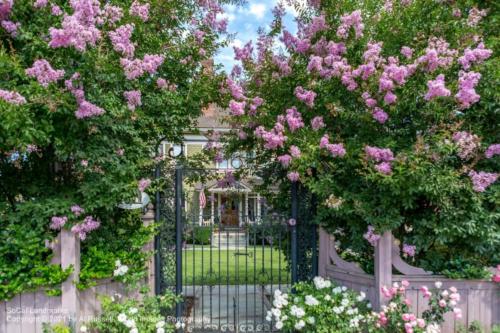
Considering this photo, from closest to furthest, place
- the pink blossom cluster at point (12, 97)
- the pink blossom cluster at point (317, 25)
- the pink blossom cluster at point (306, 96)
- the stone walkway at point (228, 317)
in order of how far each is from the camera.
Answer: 1. the pink blossom cluster at point (12, 97)
2. the pink blossom cluster at point (306, 96)
3. the pink blossom cluster at point (317, 25)
4. the stone walkway at point (228, 317)

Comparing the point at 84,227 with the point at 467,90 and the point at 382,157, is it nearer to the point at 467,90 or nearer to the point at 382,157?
the point at 382,157

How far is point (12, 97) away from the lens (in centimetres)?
237

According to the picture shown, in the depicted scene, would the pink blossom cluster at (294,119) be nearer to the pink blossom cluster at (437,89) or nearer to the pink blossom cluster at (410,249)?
the pink blossom cluster at (437,89)

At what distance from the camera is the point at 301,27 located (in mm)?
3709

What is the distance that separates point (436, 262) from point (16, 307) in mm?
3680

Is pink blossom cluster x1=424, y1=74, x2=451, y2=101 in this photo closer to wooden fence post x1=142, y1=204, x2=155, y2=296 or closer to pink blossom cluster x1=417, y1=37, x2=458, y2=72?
pink blossom cluster x1=417, y1=37, x2=458, y2=72

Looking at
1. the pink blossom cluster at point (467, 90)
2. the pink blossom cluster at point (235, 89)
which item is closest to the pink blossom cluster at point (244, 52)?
the pink blossom cluster at point (235, 89)

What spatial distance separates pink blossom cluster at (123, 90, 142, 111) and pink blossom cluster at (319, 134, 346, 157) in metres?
1.64

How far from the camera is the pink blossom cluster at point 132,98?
2.93 m

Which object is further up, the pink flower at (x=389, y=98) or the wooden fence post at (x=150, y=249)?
the pink flower at (x=389, y=98)

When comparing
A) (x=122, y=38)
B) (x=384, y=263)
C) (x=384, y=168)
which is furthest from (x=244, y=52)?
(x=384, y=263)

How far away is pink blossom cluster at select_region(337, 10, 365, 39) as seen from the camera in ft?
10.2

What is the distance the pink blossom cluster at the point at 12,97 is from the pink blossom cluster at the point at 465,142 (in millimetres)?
3253

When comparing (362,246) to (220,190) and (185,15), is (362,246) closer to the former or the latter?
(220,190)
